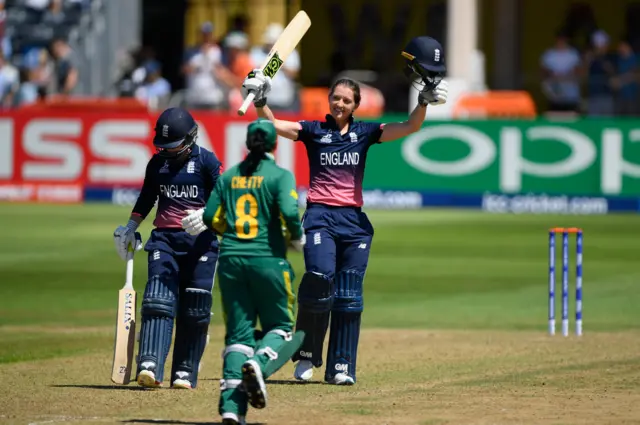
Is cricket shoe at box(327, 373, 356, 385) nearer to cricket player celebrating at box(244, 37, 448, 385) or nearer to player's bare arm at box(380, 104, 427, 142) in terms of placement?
cricket player celebrating at box(244, 37, 448, 385)

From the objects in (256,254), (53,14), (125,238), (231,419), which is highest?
(53,14)

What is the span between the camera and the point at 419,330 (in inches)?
544

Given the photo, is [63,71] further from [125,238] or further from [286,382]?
[286,382]

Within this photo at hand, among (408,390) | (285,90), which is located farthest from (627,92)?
(408,390)

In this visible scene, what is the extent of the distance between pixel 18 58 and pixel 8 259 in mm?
→ 13944

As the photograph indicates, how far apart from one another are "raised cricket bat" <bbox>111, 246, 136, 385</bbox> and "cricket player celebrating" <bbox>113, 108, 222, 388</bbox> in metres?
0.20

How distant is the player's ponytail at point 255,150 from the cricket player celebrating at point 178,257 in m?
1.55

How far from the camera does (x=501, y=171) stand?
2642cm

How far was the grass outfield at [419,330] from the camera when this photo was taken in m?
9.30

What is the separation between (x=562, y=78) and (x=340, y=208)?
19395 millimetres

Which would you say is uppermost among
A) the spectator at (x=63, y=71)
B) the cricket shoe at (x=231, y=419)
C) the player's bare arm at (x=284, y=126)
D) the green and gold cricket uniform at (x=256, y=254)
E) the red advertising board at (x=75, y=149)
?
the spectator at (x=63, y=71)

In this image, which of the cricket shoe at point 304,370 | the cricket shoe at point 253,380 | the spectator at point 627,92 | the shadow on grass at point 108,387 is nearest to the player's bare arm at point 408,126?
the cricket shoe at point 304,370

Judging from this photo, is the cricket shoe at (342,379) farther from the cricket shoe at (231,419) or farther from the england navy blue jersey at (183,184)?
the cricket shoe at (231,419)

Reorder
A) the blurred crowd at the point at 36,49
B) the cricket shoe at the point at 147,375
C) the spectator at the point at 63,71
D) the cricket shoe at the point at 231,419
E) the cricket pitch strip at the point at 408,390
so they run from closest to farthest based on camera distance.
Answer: the cricket shoe at the point at 231,419, the cricket pitch strip at the point at 408,390, the cricket shoe at the point at 147,375, the blurred crowd at the point at 36,49, the spectator at the point at 63,71
